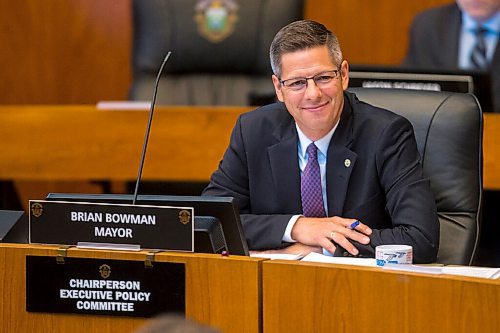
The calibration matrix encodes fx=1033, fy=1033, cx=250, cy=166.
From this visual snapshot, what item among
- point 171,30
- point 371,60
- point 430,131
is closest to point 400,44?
point 371,60

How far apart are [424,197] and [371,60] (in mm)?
3139

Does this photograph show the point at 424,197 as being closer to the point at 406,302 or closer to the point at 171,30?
the point at 406,302

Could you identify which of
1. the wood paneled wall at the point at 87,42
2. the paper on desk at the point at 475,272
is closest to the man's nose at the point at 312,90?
the paper on desk at the point at 475,272

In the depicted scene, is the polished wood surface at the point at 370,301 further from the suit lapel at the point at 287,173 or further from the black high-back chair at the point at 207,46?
the black high-back chair at the point at 207,46

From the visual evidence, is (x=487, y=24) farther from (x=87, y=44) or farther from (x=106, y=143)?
(x=87, y=44)

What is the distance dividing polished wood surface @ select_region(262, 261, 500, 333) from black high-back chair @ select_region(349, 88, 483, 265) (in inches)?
37.3

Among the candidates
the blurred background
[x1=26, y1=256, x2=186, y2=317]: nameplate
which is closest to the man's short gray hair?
[x1=26, y1=256, x2=186, y2=317]: nameplate

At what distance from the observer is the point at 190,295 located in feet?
6.73

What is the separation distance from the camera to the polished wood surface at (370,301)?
1.83 meters

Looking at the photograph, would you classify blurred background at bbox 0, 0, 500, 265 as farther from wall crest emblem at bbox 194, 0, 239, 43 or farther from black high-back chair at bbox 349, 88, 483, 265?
black high-back chair at bbox 349, 88, 483, 265

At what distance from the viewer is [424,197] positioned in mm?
2699

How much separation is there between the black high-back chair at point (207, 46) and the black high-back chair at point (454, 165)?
74.4 inches

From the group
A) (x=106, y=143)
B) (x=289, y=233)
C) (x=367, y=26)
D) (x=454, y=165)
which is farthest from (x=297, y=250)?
(x=367, y=26)

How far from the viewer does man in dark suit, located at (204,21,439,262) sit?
8.70 ft
